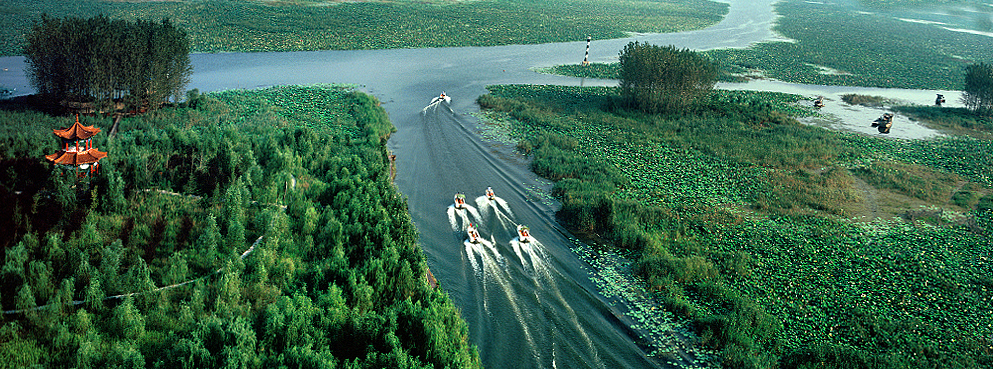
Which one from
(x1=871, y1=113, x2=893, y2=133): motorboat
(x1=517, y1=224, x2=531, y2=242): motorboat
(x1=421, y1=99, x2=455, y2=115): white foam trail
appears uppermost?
(x1=421, y1=99, x2=455, y2=115): white foam trail

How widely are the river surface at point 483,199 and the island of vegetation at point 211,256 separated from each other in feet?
4.60

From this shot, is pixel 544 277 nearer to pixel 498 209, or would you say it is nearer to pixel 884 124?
pixel 498 209

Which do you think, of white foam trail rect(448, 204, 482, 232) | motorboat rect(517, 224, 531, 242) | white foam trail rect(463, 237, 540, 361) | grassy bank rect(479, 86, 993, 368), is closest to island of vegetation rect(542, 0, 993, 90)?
grassy bank rect(479, 86, 993, 368)

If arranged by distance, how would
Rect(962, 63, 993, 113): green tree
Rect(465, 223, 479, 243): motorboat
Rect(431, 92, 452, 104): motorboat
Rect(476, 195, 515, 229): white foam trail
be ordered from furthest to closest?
Rect(962, 63, 993, 113): green tree
Rect(431, 92, 452, 104): motorboat
Rect(476, 195, 515, 229): white foam trail
Rect(465, 223, 479, 243): motorboat

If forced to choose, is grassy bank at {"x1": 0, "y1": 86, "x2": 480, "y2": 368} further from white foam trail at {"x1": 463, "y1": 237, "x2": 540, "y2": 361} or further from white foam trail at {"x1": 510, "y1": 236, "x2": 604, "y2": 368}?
white foam trail at {"x1": 510, "y1": 236, "x2": 604, "y2": 368}

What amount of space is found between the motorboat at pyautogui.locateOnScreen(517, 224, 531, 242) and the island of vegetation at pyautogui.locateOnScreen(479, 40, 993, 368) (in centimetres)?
202

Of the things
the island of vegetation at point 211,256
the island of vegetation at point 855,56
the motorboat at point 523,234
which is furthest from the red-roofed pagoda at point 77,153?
the island of vegetation at point 855,56

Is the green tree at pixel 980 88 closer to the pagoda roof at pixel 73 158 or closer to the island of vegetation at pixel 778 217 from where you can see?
the island of vegetation at pixel 778 217

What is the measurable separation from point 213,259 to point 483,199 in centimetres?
1005

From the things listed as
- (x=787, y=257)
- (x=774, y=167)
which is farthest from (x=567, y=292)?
(x=774, y=167)

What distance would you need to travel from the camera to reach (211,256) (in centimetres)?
1669

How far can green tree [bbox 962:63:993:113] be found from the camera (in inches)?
1618

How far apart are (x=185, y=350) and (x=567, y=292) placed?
31.3ft

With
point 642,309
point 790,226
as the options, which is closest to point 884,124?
point 790,226
